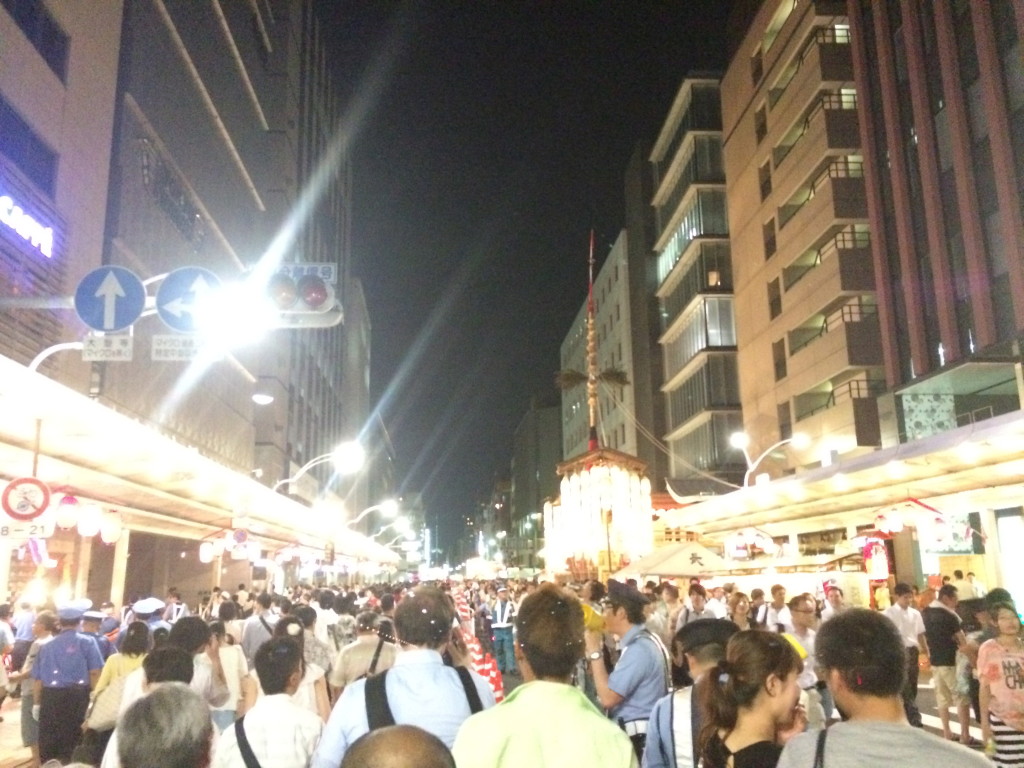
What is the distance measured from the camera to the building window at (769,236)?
43844 millimetres

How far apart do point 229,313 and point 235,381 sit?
119ft

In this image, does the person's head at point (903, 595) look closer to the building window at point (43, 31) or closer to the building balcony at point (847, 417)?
the building balcony at point (847, 417)

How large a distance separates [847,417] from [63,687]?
31.6 m

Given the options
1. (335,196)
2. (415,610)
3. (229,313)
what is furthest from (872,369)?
(335,196)

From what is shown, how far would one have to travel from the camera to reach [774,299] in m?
43.4

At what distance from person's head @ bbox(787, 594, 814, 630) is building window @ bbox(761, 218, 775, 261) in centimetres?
3652

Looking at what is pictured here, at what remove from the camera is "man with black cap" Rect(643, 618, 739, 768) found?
4.24 meters

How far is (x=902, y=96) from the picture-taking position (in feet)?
109

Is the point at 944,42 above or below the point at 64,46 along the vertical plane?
above

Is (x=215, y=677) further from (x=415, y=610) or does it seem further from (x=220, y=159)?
(x=220, y=159)

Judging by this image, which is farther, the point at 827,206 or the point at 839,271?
the point at 827,206

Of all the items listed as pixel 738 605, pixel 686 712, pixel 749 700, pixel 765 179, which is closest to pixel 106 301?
pixel 686 712

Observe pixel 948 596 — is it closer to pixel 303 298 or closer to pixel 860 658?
pixel 303 298

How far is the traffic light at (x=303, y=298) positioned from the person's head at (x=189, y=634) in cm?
523
